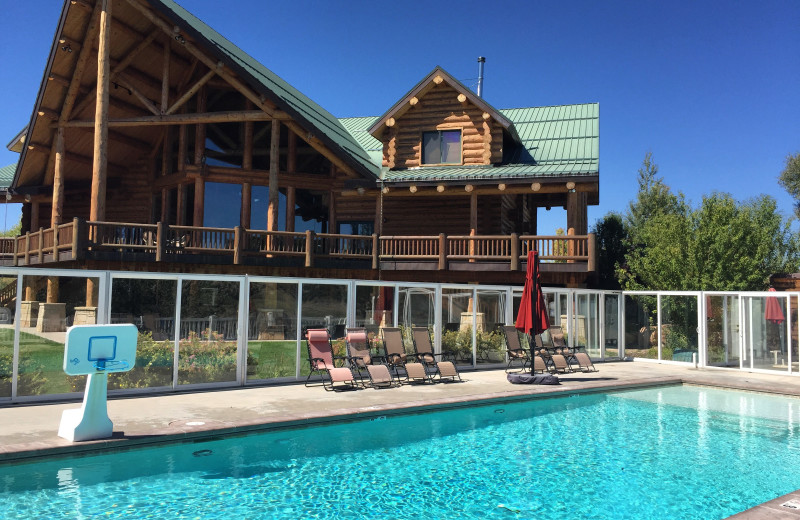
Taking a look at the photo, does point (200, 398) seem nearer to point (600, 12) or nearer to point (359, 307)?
point (359, 307)

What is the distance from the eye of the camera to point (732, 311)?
16.6m

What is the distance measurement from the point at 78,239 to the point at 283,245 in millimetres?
5911

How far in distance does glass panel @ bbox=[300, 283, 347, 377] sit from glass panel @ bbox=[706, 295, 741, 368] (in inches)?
426

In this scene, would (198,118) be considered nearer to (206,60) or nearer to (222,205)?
(206,60)

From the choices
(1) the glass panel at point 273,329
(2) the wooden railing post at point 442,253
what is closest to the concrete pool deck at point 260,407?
(1) the glass panel at point 273,329

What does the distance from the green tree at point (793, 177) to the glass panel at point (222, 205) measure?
42.8 meters

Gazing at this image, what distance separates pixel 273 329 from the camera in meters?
12.1

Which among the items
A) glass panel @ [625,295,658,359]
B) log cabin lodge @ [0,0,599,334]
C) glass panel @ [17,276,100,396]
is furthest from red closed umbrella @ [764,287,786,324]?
glass panel @ [17,276,100,396]

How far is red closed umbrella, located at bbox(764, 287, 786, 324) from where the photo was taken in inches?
614

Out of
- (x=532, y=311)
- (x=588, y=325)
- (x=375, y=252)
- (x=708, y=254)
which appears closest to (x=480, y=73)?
(x=375, y=252)

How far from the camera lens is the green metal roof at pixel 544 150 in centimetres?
1934

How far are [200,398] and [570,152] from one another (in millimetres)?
15666

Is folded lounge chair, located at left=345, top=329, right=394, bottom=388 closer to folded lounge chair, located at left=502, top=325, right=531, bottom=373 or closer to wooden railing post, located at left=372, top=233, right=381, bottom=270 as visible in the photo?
folded lounge chair, located at left=502, top=325, right=531, bottom=373

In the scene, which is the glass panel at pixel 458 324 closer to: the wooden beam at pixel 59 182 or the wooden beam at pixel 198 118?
the wooden beam at pixel 198 118
